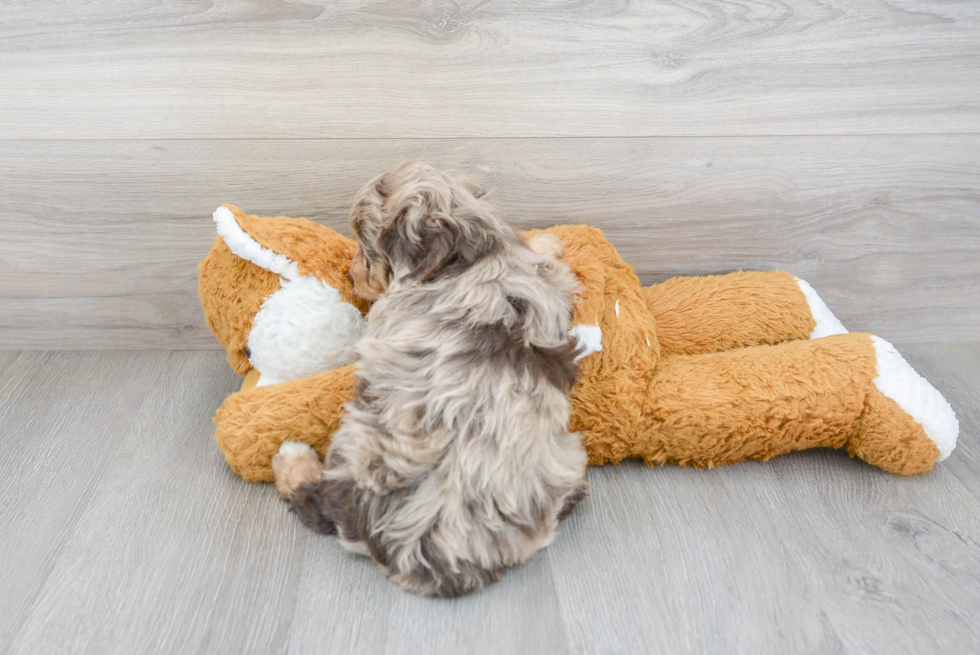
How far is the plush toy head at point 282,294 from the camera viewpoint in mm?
1398

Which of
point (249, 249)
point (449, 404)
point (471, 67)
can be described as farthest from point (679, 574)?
point (471, 67)

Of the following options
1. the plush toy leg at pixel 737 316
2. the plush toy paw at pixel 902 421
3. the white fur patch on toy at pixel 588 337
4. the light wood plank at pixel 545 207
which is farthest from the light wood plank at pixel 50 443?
the plush toy paw at pixel 902 421

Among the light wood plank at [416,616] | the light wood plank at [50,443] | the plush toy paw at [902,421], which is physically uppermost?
the plush toy paw at [902,421]

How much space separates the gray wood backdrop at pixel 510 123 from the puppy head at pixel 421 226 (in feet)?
1.39

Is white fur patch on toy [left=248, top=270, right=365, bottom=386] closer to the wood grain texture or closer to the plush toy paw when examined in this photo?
the wood grain texture

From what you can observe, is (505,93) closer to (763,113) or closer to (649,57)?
(649,57)

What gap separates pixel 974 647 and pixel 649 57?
4.24ft

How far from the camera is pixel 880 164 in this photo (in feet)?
5.66

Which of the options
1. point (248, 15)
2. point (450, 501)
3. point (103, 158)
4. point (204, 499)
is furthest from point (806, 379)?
point (103, 158)

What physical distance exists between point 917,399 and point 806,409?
0.22m

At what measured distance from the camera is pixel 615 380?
4.59ft

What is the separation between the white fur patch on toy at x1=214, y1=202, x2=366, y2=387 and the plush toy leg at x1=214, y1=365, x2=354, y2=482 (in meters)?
0.06

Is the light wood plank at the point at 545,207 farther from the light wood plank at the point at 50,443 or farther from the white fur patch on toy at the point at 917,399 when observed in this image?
Result: the white fur patch on toy at the point at 917,399

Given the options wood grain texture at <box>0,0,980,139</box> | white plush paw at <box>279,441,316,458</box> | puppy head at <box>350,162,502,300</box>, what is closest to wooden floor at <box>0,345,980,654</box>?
white plush paw at <box>279,441,316,458</box>
